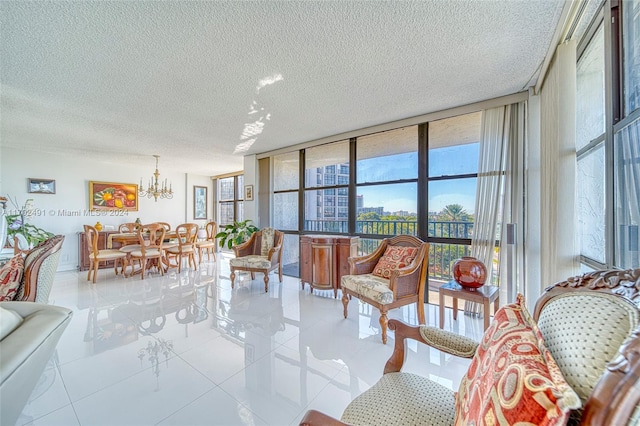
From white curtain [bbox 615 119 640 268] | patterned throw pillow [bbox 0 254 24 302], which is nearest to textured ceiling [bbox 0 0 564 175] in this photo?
white curtain [bbox 615 119 640 268]

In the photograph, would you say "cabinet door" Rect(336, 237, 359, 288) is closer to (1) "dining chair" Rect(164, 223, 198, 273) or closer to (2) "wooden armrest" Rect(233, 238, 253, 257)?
(2) "wooden armrest" Rect(233, 238, 253, 257)

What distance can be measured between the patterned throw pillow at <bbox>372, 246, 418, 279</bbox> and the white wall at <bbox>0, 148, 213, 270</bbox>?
6.15 meters

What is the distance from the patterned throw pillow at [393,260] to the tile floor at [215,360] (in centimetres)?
56

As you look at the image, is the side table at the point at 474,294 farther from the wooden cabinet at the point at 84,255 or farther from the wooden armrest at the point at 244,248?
the wooden cabinet at the point at 84,255

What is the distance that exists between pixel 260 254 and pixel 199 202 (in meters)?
4.17

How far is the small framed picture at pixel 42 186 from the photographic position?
5023 mm

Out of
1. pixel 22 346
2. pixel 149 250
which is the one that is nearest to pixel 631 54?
pixel 22 346

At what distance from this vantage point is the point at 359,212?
4133 millimetres

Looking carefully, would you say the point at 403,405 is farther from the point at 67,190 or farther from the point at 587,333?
the point at 67,190

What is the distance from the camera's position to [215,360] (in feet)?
6.82

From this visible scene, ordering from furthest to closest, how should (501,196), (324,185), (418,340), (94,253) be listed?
(324,185) → (94,253) → (501,196) → (418,340)

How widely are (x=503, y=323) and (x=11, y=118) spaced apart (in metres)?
5.54

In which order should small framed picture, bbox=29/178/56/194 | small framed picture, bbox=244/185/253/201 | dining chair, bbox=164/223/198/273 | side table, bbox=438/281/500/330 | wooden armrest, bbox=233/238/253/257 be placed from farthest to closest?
small framed picture, bbox=244/185/253/201 < dining chair, bbox=164/223/198/273 < small framed picture, bbox=29/178/56/194 < wooden armrest, bbox=233/238/253/257 < side table, bbox=438/281/500/330

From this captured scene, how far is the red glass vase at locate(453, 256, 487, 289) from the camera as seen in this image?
2400 mm
